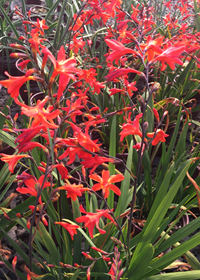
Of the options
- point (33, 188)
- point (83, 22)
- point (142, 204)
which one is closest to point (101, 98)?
point (83, 22)

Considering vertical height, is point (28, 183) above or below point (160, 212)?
above

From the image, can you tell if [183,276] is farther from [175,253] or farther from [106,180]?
[106,180]

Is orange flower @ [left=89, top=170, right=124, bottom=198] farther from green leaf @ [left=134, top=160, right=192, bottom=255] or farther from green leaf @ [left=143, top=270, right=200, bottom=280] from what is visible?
green leaf @ [left=143, top=270, right=200, bottom=280]

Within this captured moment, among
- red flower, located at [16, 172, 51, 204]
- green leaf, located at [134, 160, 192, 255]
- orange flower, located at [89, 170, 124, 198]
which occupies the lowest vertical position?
green leaf, located at [134, 160, 192, 255]

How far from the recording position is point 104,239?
951 millimetres

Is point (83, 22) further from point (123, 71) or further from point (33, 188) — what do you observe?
point (33, 188)

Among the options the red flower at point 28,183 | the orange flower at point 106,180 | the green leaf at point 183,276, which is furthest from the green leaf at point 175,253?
the red flower at point 28,183

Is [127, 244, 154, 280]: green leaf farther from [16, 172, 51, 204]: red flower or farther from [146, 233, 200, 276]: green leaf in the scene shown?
[16, 172, 51, 204]: red flower

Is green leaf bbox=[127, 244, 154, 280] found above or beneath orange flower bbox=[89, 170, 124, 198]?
beneath

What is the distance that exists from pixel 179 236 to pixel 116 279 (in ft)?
1.00

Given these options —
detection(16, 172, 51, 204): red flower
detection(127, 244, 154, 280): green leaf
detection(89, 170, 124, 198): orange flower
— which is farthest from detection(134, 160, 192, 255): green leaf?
detection(16, 172, 51, 204): red flower

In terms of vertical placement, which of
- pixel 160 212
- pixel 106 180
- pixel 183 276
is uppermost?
pixel 106 180

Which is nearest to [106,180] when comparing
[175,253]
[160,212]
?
[160,212]

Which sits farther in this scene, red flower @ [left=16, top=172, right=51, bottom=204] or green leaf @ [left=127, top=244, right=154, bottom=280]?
green leaf @ [left=127, top=244, right=154, bottom=280]
